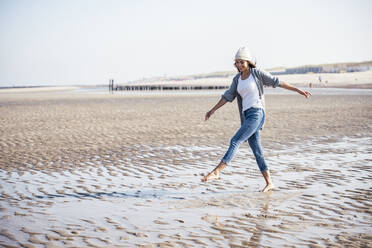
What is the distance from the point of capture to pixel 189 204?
5.93m

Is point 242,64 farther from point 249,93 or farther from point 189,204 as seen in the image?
point 189,204

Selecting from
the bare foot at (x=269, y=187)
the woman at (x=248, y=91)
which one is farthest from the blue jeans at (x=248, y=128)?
the bare foot at (x=269, y=187)

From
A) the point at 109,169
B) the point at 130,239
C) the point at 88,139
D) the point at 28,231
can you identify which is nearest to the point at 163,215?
the point at 130,239

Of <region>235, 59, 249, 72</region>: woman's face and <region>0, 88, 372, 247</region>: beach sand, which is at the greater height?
<region>235, 59, 249, 72</region>: woman's face

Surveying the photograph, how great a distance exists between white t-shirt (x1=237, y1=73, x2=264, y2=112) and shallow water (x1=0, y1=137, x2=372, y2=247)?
4.34 feet

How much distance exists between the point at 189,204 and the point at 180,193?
2.11 ft

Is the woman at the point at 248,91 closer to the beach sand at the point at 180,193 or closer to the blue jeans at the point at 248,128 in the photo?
the blue jeans at the point at 248,128

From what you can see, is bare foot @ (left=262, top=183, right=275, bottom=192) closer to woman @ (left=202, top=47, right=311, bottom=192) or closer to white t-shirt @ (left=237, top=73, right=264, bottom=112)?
woman @ (left=202, top=47, right=311, bottom=192)

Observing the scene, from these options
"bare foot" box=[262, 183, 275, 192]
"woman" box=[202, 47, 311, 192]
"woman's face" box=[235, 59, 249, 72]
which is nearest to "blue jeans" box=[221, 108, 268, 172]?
"woman" box=[202, 47, 311, 192]

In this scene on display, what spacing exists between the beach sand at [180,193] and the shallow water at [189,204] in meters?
0.01

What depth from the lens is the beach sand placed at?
4680 mm

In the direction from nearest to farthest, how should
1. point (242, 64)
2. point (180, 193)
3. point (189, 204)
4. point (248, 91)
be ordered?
point (189, 204), point (242, 64), point (248, 91), point (180, 193)

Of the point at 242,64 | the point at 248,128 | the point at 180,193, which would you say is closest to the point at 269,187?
the point at 248,128

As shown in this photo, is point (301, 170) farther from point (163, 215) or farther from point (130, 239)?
point (130, 239)
